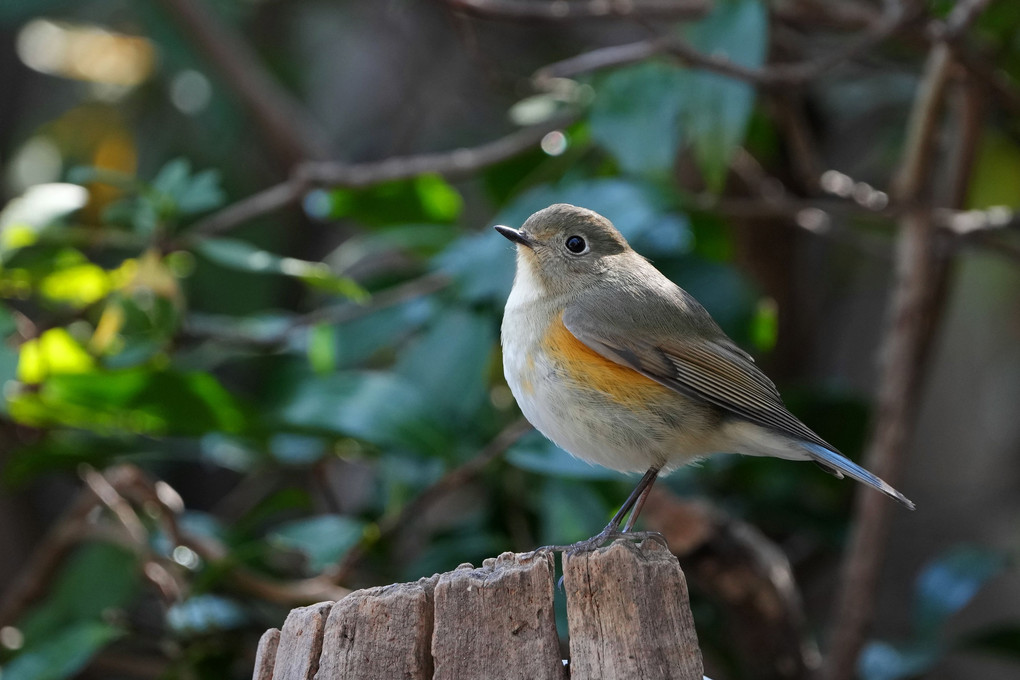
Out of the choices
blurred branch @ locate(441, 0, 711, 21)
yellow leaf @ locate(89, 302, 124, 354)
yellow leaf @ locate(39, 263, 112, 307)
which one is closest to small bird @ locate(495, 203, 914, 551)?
blurred branch @ locate(441, 0, 711, 21)

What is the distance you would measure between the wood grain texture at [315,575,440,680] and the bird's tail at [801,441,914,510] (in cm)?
103

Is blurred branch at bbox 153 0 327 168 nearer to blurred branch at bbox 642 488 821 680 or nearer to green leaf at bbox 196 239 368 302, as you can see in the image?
green leaf at bbox 196 239 368 302

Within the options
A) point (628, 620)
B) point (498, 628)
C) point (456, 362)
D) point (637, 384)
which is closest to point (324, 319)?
point (456, 362)

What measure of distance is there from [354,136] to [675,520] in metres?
4.14

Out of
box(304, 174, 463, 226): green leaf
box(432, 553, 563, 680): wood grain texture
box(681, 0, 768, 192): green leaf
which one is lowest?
box(304, 174, 463, 226): green leaf

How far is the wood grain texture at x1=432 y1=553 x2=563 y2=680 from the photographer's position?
1.98m

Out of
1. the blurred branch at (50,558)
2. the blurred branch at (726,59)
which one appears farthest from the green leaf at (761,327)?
the blurred branch at (50,558)

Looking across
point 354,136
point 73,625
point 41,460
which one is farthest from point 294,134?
point 73,625

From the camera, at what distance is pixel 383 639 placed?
2035mm

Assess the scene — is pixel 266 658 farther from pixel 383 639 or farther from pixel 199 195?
pixel 199 195

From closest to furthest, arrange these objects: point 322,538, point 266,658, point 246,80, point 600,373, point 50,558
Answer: point 266,658
point 600,373
point 322,538
point 50,558
point 246,80

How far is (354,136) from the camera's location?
690cm

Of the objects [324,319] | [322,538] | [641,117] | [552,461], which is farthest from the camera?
[324,319]

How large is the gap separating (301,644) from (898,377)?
7.30 feet
